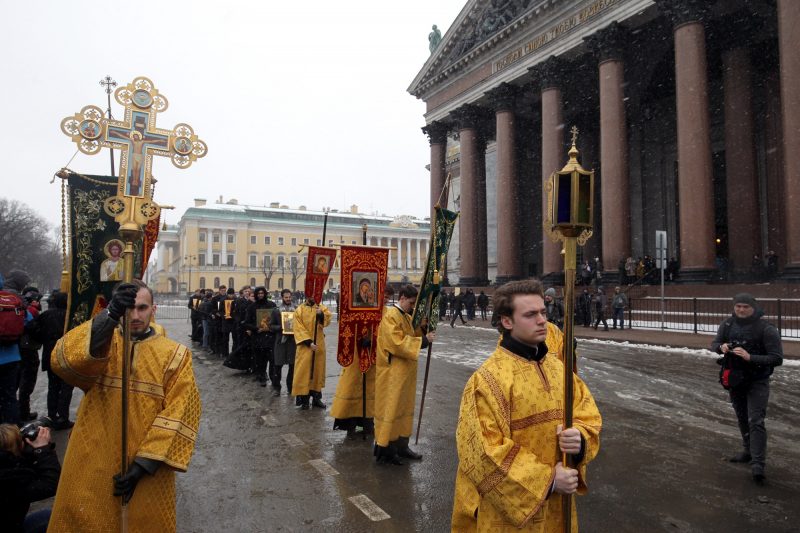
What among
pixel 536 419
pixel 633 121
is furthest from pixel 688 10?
pixel 536 419

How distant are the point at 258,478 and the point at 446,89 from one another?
3390 centimetres

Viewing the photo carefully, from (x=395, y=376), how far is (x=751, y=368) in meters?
3.52

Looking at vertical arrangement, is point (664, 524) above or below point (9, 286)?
below

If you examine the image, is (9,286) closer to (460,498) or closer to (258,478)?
(258,478)

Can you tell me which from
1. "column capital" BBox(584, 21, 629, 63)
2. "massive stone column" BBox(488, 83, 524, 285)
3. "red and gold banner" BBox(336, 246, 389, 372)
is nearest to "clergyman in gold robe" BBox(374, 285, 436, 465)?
"red and gold banner" BBox(336, 246, 389, 372)

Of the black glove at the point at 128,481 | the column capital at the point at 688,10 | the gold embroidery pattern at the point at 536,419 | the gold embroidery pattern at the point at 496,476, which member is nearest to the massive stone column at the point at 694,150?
the column capital at the point at 688,10

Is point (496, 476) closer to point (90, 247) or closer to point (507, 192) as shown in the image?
point (90, 247)

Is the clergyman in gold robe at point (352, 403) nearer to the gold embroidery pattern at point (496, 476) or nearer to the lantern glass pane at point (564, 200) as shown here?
the lantern glass pane at point (564, 200)

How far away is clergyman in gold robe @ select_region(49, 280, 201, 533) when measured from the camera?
110 inches

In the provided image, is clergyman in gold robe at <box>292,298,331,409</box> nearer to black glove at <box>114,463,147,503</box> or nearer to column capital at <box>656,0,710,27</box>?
black glove at <box>114,463,147,503</box>

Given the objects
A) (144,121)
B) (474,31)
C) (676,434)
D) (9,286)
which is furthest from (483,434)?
(474,31)

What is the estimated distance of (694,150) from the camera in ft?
64.4

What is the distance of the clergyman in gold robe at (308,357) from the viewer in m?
8.41

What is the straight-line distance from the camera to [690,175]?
Result: 19.7 m
